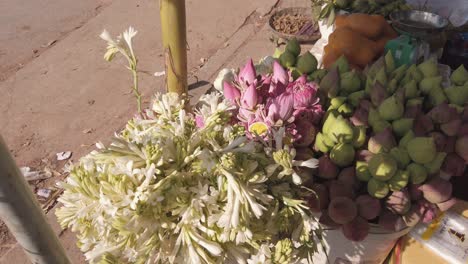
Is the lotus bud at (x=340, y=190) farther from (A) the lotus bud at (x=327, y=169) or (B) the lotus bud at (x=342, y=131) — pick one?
(B) the lotus bud at (x=342, y=131)

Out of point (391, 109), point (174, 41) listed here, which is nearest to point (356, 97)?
point (391, 109)

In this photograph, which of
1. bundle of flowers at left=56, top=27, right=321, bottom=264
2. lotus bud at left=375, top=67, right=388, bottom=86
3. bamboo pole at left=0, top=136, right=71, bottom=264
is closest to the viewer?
bamboo pole at left=0, top=136, right=71, bottom=264

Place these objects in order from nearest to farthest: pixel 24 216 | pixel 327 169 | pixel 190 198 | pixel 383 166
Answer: pixel 24 216 < pixel 190 198 < pixel 383 166 < pixel 327 169

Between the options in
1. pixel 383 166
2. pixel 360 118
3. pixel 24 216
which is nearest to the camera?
pixel 24 216

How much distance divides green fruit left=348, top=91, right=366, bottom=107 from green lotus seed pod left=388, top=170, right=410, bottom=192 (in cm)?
33

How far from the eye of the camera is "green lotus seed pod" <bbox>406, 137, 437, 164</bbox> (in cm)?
115

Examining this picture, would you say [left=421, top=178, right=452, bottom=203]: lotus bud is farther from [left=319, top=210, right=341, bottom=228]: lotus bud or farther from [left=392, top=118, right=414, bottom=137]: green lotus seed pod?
[left=319, top=210, right=341, bottom=228]: lotus bud

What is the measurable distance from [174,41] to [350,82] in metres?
0.66

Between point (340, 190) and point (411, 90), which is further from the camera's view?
point (411, 90)

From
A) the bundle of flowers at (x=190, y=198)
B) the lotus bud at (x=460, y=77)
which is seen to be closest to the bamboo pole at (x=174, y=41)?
the bundle of flowers at (x=190, y=198)

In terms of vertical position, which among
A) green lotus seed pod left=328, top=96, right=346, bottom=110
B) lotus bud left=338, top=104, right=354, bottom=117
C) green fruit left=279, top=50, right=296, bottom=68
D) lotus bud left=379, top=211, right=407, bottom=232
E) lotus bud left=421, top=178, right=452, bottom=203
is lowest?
lotus bud left=379, top=211, right=407, bottom=232

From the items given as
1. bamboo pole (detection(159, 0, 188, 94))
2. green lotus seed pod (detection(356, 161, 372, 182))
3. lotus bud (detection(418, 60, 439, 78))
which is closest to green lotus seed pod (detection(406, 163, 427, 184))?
green lotus seed pod (detection(356, 161, 372, 182))

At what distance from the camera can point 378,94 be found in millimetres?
1365

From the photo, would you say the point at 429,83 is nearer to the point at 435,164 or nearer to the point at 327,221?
the point at 435,164
